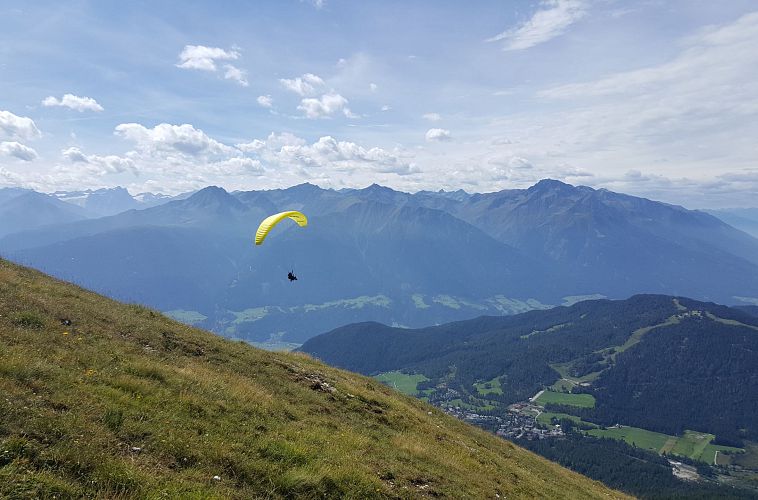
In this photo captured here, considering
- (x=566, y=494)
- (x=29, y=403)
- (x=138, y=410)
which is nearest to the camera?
(x=29, y=403)

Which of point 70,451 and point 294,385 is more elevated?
point 70,451

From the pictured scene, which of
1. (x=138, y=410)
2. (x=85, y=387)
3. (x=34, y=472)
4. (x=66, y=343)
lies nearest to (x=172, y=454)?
(x=138, y=410)

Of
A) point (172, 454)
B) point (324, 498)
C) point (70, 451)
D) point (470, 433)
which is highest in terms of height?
→ point (70, 451)

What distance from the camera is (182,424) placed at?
13.4 m

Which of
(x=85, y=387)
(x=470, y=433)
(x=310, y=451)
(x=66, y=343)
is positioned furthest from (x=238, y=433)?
(x=470, y=433)

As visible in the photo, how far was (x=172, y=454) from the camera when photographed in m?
11.6

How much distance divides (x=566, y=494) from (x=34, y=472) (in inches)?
1036

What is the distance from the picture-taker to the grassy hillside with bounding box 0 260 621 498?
990cm

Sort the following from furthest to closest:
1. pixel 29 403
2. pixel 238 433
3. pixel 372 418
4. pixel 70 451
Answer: pixel 372 418, pixel 238 433, pixel 29 403, pixel 70 451

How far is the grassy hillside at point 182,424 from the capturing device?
9898 millimetres

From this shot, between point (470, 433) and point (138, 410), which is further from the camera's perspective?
point (470, 433)

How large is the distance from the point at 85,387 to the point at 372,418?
13833 millimetres

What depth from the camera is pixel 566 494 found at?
24938 mm

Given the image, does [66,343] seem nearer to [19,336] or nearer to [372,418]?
[19,336]
